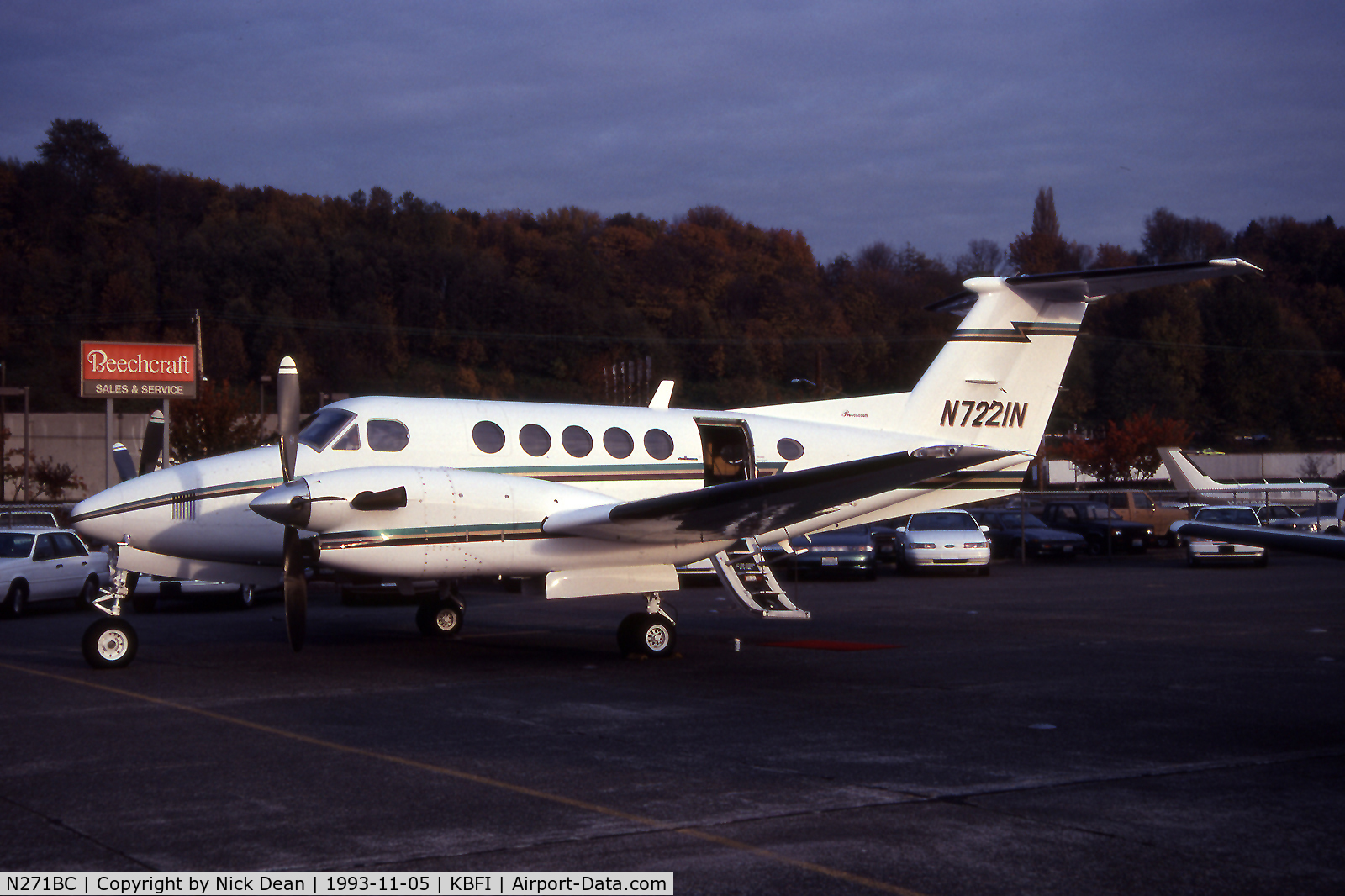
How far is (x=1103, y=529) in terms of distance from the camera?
33656 mm

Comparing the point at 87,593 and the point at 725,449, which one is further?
the point at 87,593

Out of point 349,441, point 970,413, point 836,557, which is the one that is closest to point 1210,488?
point 836,557

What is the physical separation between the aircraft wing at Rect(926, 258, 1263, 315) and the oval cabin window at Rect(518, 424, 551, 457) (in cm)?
607

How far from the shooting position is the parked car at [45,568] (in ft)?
64.2

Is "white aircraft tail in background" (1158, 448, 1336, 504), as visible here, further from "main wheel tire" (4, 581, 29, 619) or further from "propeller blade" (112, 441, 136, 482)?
"main wheel tire" (4, 581, 29, 619)

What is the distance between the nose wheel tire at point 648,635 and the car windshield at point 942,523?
52.1 ft

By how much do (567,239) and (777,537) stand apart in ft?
338

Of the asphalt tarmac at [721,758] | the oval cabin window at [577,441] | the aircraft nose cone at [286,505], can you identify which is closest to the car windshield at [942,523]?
the asphalt tarmac at [721,758]

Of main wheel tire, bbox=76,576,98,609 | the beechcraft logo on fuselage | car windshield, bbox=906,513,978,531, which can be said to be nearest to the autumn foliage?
car windshield, bbox=906,513,978,531

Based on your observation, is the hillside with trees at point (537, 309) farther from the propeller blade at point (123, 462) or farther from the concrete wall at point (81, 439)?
the propeller blade at point (123, 462)

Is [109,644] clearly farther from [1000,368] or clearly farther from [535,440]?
[1000,368]

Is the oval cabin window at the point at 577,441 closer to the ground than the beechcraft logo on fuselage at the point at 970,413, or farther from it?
closer to the ground

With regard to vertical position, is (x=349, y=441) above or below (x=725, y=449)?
above

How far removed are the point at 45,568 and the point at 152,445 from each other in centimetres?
776
